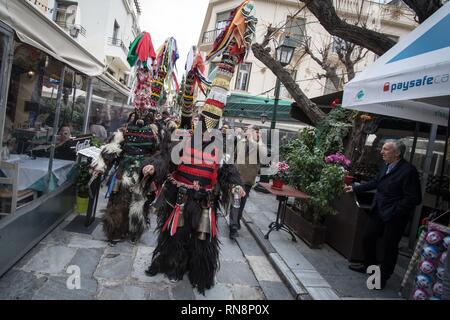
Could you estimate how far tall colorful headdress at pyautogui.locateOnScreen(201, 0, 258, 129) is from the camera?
3143mm

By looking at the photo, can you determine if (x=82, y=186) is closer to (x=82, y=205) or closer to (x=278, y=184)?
(x=82, y=205)

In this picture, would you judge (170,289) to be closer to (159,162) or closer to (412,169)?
(159,162)

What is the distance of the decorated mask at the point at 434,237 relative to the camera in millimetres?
2932

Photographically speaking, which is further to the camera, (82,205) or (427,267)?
(82,205)

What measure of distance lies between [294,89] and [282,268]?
4046mm

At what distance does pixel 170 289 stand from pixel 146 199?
1.31 metres

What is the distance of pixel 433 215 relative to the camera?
11.7 ft

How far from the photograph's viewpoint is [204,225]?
10.5ft

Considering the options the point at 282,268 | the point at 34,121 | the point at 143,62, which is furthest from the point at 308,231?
the point at 34,121

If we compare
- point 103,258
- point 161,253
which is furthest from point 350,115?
point 103,258

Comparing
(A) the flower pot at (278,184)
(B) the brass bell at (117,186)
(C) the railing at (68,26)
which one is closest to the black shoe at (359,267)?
(A) the flower pot at (278,184)

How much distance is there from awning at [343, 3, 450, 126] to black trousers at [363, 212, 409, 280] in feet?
4.87

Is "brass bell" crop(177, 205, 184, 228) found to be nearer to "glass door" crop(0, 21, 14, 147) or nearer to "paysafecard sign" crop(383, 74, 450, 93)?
"glass door" crop(0, 21, 14, 147)

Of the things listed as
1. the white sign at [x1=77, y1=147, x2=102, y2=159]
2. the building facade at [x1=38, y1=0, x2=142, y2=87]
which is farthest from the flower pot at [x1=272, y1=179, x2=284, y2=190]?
the building facade at [x1=38, y1=0, x2=142, y2=87]
